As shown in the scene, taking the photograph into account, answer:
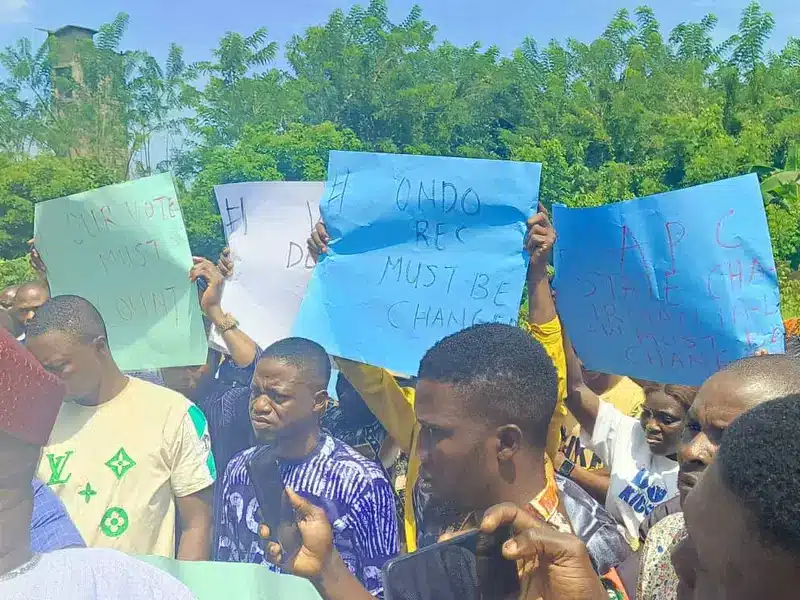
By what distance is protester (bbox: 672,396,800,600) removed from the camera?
2.90 feet

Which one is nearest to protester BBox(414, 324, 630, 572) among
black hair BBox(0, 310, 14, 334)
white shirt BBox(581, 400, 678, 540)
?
white shirt BBox(581, 400, 678, 540)

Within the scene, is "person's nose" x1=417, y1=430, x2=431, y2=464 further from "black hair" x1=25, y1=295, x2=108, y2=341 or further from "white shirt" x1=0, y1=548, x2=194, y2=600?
"black hair" x1=25, y1=295, x2=108, y2=341

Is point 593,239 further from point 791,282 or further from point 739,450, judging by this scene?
point 791,282

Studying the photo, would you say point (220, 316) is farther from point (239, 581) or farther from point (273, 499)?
point (239, 581)

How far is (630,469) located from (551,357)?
0.61 m

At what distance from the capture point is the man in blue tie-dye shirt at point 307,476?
2.11 meters

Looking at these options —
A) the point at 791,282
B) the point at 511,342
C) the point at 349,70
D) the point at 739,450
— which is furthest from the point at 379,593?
the point at 349,70

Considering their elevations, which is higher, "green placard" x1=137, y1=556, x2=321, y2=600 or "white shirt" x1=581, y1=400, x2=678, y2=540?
"green placard" x1=137, y1=556, x2=321, y2=600

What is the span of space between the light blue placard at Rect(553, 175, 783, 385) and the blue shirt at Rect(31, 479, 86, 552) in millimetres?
1466

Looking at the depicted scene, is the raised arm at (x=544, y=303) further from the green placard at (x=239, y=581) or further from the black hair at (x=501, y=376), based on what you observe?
the green placard at (x=239, y=581)

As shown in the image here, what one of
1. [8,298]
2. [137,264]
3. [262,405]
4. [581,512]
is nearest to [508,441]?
[581,512]

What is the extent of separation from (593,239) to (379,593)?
3.68ft

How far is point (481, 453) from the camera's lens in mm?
1782

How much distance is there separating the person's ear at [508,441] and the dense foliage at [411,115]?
50.4 inches
